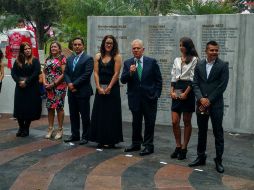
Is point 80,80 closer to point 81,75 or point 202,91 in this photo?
point 81,75

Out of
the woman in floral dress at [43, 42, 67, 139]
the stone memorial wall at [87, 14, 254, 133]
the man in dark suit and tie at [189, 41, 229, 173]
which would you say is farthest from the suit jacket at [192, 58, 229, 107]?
the stone memorial wall at [87, 14, 254, 133]

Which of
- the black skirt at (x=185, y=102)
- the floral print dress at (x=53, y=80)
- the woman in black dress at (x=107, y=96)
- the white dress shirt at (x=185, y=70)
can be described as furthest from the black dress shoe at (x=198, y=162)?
the floral print dress at (x=53, y=80)

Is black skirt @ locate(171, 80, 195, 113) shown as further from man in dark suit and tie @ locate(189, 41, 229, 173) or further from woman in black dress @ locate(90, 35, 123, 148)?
woman in black dress @ locate(90, 35, 123, 148)

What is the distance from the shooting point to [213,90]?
7160 millimetres

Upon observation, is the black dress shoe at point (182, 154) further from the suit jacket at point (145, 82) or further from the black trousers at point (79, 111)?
the black trousers at point (79, 111)

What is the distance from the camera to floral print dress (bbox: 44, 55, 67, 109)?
9.23 m

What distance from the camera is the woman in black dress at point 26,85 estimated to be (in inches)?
374

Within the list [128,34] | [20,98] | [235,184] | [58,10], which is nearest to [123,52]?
[128,34]

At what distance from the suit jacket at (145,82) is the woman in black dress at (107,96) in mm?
332

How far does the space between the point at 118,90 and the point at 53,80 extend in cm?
132

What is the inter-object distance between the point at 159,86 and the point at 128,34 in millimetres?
3325

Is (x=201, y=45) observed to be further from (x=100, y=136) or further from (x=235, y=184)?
(x=235, y=184)

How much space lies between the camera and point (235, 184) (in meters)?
6.56

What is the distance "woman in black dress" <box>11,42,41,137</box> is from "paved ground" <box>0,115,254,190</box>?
1.58ft
